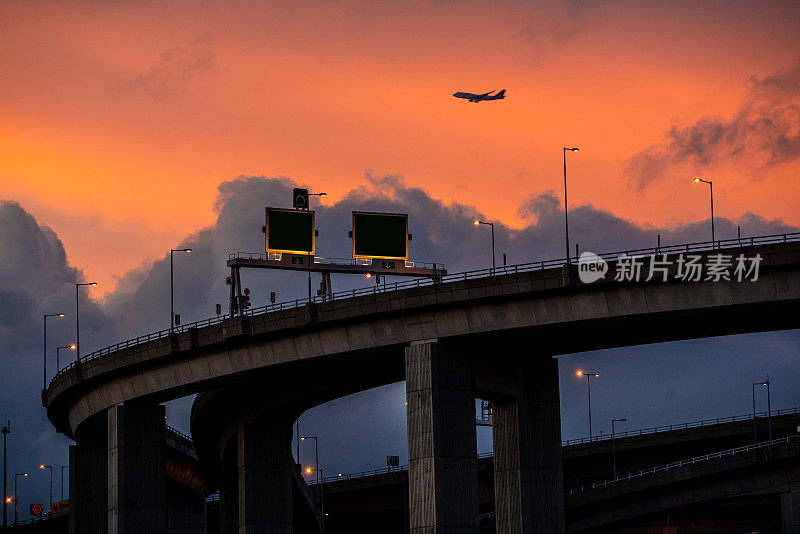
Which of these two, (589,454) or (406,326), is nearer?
(406,326)

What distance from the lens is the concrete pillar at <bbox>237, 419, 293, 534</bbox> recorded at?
345 feet

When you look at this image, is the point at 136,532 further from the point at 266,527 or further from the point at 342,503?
the point at 342,503

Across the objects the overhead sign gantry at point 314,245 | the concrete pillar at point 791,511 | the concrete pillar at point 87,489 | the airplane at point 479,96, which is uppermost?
the airplane at point 479,96

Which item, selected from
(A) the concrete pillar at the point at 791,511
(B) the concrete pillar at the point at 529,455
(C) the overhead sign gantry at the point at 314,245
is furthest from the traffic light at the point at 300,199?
A: (A) the concrete pillar at the point at 791,511

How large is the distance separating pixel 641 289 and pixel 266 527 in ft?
136

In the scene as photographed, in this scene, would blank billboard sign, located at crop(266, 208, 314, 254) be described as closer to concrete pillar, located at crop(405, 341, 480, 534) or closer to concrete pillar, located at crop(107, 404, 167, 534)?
concrete pillar, located at crop(107, 404, 167, 534)

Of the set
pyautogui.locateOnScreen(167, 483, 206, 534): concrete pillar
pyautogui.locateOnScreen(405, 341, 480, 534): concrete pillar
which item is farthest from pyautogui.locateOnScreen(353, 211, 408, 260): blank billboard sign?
pyautogui.locateOnScreen(167, 483, 206, 534): concrete pillar

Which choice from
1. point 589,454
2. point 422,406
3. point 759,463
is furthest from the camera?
point 589,454

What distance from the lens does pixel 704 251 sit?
73000 mm

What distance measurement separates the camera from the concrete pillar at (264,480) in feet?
345

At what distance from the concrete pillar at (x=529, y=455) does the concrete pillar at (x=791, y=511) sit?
36.0 metres

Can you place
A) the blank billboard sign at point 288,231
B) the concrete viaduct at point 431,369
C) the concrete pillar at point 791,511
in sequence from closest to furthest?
the concrete viaduct at point 431,369
the blank billboard sign at point 288,231
the concrete pillar at point 791,511

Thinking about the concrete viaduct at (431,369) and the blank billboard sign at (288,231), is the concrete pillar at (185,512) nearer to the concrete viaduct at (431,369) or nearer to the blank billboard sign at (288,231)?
the concrete viaduct at (431,369)

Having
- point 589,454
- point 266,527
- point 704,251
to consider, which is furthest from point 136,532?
point 589,454
